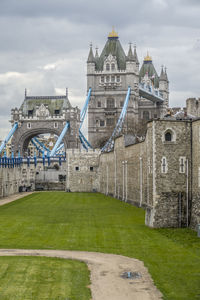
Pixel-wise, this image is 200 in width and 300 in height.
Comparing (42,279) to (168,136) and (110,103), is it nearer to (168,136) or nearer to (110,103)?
(168,136)

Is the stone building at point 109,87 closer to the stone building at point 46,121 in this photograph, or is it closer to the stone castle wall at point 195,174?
the stone building at point 46,121

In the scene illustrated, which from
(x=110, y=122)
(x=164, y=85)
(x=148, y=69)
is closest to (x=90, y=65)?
(x=110, y=122)

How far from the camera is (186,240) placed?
24.5 m

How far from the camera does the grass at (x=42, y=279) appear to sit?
14.9m

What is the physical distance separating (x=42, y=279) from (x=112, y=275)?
2262mm

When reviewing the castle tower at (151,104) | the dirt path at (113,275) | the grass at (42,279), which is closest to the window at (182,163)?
the dirt path at (113,275)

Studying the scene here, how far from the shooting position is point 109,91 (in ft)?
416

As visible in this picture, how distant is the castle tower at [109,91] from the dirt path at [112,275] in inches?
4038

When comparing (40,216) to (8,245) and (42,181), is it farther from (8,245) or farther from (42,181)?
(42,181)

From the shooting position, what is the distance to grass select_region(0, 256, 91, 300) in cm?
1488

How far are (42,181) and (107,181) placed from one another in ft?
76.7

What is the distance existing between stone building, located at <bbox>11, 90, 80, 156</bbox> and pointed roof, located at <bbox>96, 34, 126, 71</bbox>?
48.5ft

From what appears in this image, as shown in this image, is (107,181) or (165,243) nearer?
(165,243)

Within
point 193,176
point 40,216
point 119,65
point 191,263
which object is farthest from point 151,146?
point 119,65
